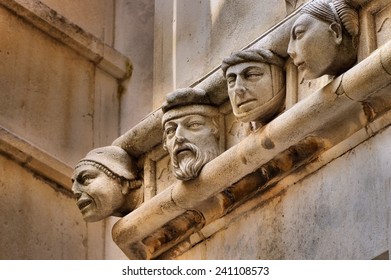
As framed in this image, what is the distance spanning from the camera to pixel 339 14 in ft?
25.0

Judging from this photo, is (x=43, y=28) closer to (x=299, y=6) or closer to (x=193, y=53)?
(x=193, y=53)

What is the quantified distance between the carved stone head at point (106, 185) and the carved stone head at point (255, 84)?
87 centimetres

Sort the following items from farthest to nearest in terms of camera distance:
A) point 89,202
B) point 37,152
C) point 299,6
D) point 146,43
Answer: point 146,43 < point 37,152 < point 89,202 < point 299,6

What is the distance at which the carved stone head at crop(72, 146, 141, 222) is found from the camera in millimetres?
8570

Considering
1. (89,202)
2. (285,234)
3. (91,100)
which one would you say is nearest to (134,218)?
(89,202)

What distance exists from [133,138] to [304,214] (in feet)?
3.80

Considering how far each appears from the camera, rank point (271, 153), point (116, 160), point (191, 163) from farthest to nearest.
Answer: point (116, 160), point (191, 163), point (271, 153)

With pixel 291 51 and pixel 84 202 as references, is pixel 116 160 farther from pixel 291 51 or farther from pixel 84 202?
pixel 291 51

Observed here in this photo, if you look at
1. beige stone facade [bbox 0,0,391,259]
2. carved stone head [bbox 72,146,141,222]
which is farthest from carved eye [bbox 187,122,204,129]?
carved stone head [bbox 72,146,141,222]

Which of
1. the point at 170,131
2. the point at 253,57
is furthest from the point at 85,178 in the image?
the point at 253,57

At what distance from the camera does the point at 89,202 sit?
8.58 meters

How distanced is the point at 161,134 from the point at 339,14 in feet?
4.01

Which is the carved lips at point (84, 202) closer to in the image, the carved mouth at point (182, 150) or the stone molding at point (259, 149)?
the stone molding at point (259, 149)

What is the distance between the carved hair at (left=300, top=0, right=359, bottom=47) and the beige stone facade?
0.11 ft
